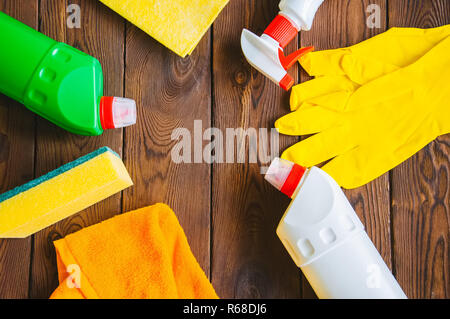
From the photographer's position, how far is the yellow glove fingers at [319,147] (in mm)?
666

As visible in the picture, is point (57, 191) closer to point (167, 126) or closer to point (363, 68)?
point (167, 126)

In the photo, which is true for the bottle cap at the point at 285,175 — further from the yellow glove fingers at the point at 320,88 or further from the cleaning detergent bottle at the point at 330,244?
the yellow glove fingers at the point at 320,88

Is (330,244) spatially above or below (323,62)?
below

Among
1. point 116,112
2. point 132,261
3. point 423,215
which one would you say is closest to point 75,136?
point 116,112

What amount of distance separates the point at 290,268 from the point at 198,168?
0.75 ft

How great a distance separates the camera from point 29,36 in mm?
597

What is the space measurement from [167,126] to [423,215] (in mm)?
467

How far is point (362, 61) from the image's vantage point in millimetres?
667

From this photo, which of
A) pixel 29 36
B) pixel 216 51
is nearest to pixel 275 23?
pixel 216 51

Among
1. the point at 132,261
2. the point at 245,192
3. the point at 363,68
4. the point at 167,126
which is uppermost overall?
the point at 363,68

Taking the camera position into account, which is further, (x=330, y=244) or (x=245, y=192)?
(x=245, y=192)

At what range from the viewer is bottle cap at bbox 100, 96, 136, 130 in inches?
24.1

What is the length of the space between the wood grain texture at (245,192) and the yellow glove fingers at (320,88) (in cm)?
2

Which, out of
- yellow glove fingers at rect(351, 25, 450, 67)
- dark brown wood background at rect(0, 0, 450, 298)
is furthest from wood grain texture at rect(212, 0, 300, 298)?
yellow glove fingers at rect(351, 25, 450, 67)
